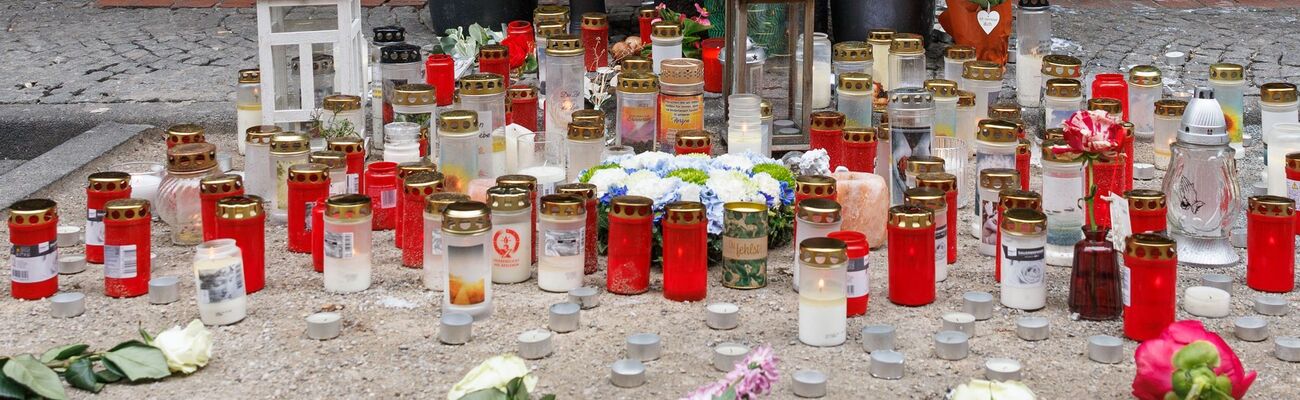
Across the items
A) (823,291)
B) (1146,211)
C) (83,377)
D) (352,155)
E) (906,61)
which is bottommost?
(83,377)

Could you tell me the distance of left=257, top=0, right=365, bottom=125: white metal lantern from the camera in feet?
14.5

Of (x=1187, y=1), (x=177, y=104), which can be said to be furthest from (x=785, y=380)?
(x=1187, y=1)

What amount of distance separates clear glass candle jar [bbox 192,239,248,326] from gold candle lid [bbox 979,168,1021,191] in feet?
5.43

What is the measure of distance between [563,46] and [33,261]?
1674 mm

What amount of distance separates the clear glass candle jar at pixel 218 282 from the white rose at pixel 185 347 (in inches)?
8.4

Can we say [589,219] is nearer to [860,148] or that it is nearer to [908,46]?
[860,148]

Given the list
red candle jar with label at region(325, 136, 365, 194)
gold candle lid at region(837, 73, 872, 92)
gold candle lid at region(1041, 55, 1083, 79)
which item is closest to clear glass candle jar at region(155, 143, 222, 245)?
red candle jar with label at region(325, 136, 365, 194)

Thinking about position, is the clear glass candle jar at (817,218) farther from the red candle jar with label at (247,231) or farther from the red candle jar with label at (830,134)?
the red candle jar with label at (247,231)

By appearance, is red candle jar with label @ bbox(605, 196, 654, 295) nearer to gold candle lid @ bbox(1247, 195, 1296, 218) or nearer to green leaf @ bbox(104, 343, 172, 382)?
green leaf @ bbox(104, 343, 172, 382)

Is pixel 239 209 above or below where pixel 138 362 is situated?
above

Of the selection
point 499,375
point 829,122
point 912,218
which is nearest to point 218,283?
point 499,375

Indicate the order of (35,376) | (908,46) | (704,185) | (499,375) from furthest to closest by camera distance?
1. (908,46)
2. (704,185)
3. (35,376)
4. (499,375)

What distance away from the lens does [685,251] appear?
3.28 m

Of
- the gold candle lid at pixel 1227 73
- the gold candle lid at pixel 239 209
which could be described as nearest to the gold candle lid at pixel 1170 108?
the gold candle lid at pixel 1227 73
